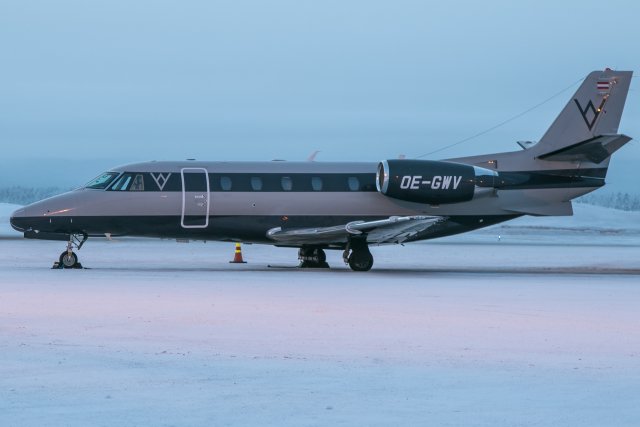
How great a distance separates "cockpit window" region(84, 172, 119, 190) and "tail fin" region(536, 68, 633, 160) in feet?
36.6

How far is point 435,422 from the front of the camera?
8.44 meters

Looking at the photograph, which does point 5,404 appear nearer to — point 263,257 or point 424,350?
point 424,350

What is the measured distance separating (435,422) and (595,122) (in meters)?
21.8

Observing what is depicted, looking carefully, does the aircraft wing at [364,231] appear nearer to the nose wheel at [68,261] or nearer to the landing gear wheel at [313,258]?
the landing gear wheel at [313,258]

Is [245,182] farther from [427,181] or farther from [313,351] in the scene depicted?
[313,351]

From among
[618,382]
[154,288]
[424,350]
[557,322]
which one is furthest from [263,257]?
[618,382]

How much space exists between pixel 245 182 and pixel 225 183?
51 cm

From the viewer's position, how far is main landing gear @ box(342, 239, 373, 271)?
27.2 m

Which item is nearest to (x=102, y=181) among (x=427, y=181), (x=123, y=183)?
(x=123, y=183)

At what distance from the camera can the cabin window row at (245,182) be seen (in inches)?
1078

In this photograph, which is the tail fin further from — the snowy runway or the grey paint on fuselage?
the snowy runway

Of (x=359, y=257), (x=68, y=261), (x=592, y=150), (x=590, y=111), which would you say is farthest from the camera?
(x=590, y=111)

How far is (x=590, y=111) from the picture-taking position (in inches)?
1137

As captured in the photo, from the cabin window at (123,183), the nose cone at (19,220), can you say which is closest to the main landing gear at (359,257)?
the cabin window at (123,183)
